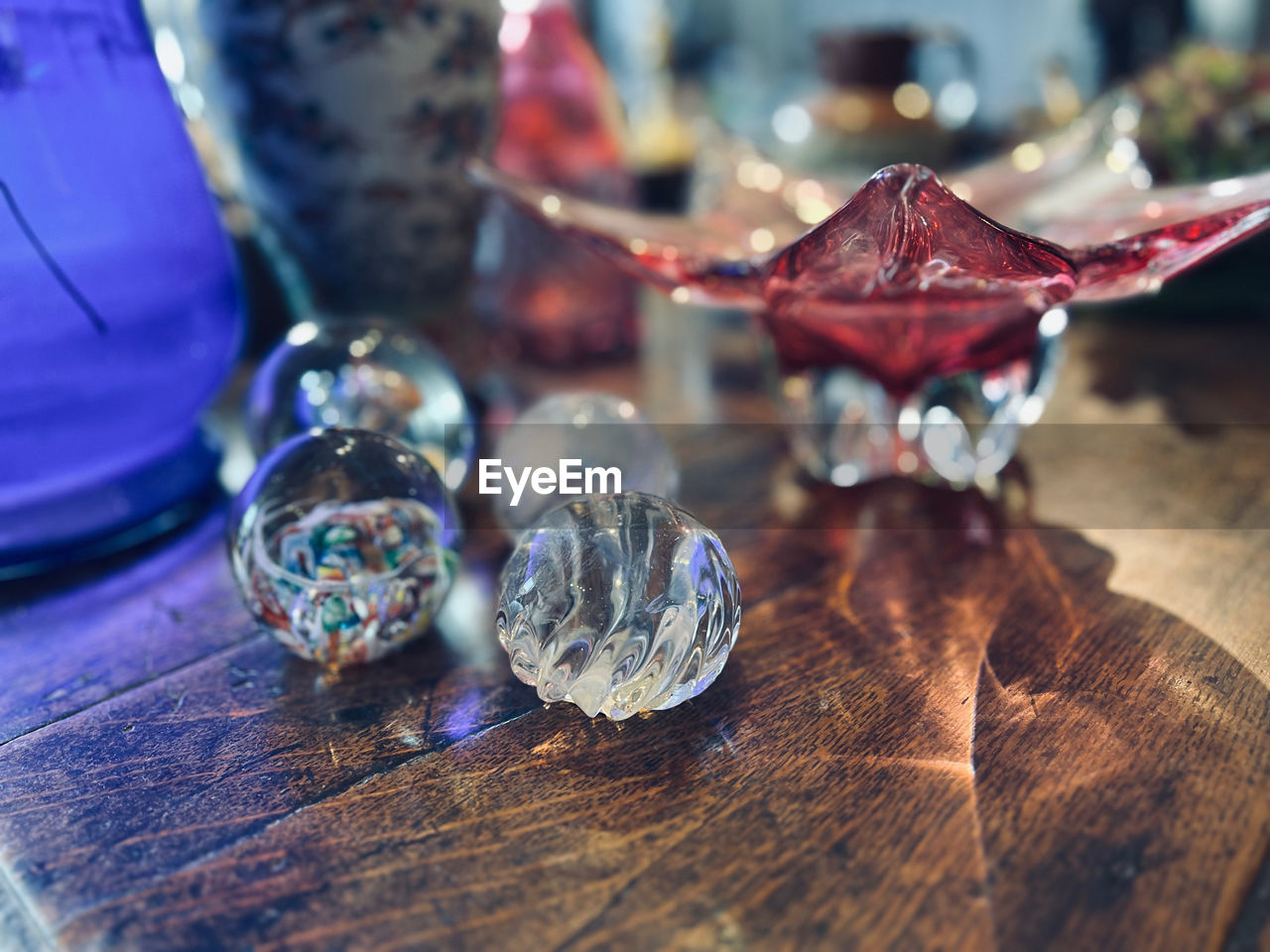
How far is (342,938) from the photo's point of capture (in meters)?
0.18

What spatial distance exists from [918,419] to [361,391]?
201 millimetres

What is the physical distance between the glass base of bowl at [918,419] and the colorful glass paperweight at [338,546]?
16 cm

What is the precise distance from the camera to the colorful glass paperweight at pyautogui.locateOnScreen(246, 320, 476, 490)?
333 mm

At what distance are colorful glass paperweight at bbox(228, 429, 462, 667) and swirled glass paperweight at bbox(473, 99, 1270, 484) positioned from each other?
11cm

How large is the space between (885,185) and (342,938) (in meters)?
0.19

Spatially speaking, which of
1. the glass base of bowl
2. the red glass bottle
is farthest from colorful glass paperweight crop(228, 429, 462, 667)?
the red glass bottle

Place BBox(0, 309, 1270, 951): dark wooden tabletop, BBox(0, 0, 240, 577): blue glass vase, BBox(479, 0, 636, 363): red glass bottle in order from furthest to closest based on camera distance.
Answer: BBox(479, 0, 636, 363): red glass bottle
BBox(0, 0, 240, 577): blue glass vase
BBox(0, 309, 1270, 951): dark wooden tabletop

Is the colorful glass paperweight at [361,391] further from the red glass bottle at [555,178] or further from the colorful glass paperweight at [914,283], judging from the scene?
the red glass bottle at [555,178]

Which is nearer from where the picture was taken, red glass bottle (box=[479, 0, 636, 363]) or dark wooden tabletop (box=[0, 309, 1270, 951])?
dark wooden tabletop (box=[0, 309, 1270, 951])

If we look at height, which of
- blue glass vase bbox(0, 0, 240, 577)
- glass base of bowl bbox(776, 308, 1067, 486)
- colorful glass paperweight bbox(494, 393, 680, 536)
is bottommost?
glass base of bowl bbox(776, 308, 1067, 486)

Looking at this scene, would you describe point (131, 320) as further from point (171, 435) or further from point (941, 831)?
point (941, 831)

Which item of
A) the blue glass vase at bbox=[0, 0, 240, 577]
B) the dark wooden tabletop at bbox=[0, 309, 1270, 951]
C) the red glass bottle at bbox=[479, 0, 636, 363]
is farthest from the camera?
the red glass bottle at bbox=[479, 0, 636, 363]

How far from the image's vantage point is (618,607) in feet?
0.69

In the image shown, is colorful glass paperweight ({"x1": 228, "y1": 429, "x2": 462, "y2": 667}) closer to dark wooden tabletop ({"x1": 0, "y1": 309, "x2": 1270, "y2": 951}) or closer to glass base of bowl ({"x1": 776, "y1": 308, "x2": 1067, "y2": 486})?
dark wooden tabletop ({"x1": 0, "y1": 309, "x2": 1270, "y2": 951})
